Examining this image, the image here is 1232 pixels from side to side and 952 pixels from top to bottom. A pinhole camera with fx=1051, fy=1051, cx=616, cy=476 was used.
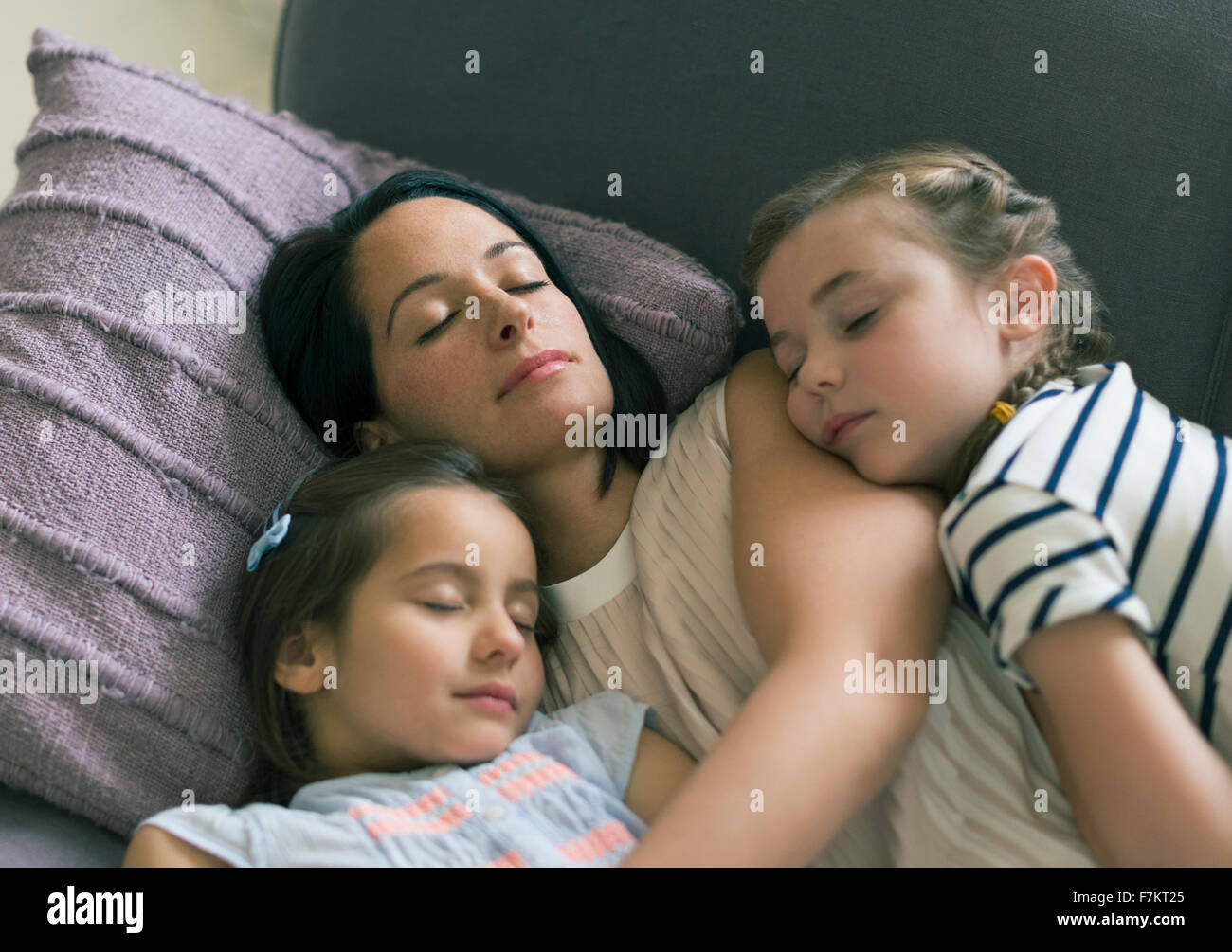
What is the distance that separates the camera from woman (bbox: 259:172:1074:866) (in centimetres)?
83

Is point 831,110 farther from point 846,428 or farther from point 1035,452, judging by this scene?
point 1035,452

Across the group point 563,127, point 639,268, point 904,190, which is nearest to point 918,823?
point 904,190

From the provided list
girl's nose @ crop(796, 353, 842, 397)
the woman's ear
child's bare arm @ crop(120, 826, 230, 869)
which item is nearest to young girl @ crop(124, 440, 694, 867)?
child's bare arm @ crop(120, 826, 230, 869)

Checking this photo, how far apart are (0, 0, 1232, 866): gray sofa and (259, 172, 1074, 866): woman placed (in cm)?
22

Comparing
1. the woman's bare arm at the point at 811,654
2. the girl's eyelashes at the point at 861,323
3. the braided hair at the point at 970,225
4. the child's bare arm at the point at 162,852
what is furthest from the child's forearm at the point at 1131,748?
the child's bare arm at the point at 162,852

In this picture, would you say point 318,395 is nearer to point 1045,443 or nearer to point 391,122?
point 391,122

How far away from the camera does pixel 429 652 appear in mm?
925

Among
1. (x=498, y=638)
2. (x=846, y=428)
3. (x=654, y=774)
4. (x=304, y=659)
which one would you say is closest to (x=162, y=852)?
(x=304, y=659)

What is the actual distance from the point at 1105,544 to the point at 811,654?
240 mm

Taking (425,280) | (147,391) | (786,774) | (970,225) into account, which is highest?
(970,225)

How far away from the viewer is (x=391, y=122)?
1.56 meters

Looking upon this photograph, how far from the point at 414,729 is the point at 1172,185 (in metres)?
0.98

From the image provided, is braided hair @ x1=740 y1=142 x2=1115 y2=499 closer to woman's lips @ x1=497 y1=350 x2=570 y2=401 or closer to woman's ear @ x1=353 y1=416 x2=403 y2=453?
woman's lips @ x1=497 y1=350 x2=570 y2=401

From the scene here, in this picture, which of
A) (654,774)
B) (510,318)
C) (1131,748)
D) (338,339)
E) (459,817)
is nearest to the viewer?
(1131,748)
